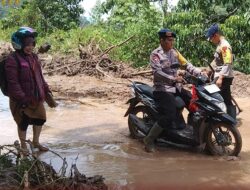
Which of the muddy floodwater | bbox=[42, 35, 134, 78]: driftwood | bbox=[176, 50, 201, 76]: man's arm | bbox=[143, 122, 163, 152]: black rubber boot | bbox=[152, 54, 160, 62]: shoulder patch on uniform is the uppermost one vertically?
bbox=[152, 54, 160, 62]: shoulder patch on uniform

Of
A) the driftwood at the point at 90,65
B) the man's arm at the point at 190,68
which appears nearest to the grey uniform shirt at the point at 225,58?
the man's arm at the point at 190,68

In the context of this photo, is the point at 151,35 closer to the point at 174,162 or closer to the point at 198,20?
the point at 198,20

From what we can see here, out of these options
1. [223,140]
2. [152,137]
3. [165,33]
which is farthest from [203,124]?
[165,33]

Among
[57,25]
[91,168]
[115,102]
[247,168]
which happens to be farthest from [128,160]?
[57,25]

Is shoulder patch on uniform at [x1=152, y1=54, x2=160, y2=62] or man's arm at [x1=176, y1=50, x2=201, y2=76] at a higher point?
shoulder patch on uniform at [x1=152, y1=54, x2=160, y2=62]

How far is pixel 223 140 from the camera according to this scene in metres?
5.97

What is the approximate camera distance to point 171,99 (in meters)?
6.09

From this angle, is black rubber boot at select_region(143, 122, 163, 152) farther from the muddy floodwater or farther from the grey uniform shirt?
the grey uniform shirt

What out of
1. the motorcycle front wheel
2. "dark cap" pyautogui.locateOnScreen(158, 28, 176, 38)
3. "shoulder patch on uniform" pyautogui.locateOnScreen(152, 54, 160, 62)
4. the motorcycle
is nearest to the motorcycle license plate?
the motorcycle

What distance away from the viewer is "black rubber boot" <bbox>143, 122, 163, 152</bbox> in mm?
6258

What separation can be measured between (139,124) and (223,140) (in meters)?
1.36

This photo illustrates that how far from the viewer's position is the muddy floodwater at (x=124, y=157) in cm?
521

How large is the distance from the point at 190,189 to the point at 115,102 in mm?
5201

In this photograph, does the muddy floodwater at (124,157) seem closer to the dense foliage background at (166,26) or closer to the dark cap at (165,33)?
the dark cap at (165,33)
